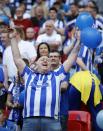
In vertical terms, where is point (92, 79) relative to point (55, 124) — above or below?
above

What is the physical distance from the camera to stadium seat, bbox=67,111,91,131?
10.0 m

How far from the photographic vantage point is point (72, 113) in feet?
33.3

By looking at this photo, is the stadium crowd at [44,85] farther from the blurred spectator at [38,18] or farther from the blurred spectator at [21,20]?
the blurred spectator at [38,18]

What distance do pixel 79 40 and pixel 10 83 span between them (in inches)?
83.2

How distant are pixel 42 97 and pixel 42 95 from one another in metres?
0.03

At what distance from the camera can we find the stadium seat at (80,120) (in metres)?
10.0

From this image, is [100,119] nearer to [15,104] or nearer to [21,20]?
[15,104]

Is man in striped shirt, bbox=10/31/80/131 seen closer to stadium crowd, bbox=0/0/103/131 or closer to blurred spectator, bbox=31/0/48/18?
stadium crowd, bbox=0/0/103/131

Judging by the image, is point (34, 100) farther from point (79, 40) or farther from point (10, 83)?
point (10, 83)

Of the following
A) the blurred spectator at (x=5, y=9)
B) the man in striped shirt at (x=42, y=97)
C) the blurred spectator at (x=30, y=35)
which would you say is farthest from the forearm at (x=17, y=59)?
the blurred spectator at (x=5, y=9)

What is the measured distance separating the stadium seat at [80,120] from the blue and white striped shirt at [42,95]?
2.05 ft

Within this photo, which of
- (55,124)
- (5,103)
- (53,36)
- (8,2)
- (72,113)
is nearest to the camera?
(55,124)

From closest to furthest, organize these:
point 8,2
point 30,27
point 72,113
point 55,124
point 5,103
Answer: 1. point 55,124
2. point 72,113
3. point 5,103
4. point 30,27
5. point 8,2

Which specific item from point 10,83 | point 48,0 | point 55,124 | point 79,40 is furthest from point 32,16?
point 55,124
